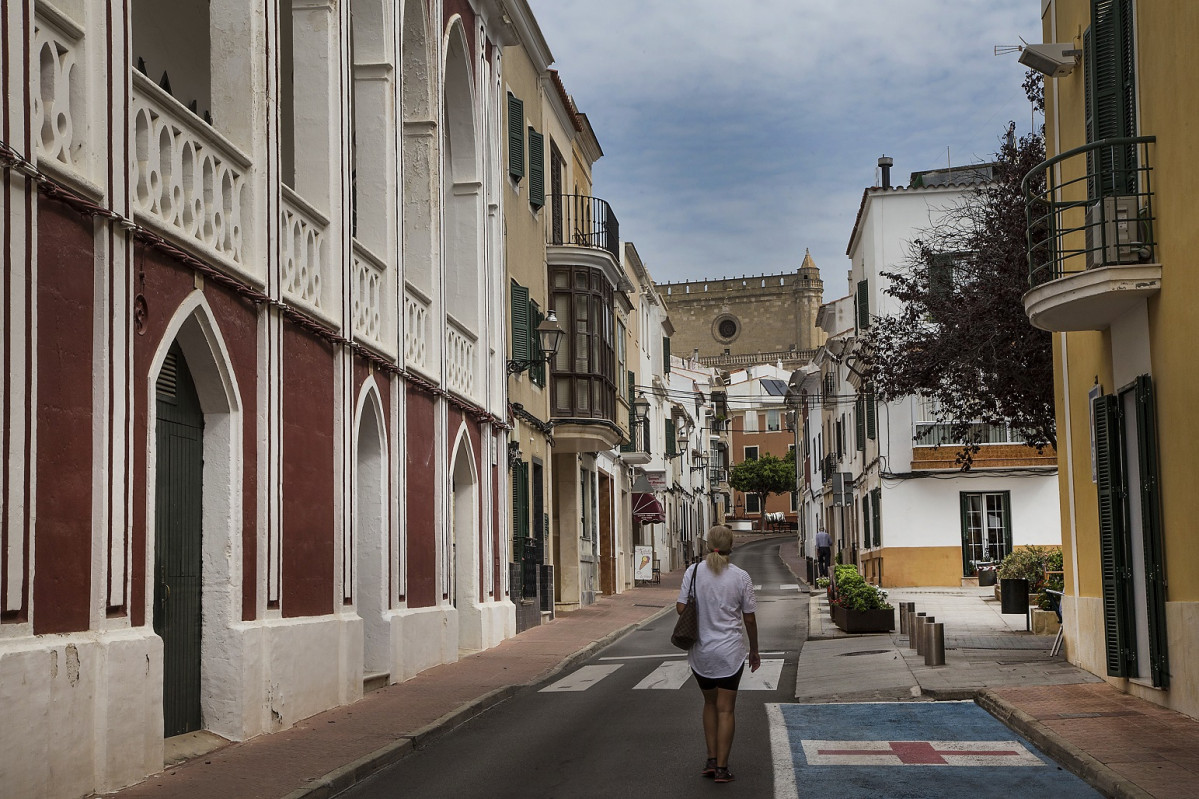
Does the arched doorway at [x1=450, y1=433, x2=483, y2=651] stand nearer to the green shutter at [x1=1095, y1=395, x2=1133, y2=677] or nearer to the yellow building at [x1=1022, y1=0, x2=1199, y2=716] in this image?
the yellow building at [x1=1022, y1=0, x2=1199, y2=716]

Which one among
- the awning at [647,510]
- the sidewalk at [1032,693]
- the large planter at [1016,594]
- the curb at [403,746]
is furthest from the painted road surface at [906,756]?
the awning at [647,510]

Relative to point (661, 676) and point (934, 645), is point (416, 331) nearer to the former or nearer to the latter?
point (661, 676)

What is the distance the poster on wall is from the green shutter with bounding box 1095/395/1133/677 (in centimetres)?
2996

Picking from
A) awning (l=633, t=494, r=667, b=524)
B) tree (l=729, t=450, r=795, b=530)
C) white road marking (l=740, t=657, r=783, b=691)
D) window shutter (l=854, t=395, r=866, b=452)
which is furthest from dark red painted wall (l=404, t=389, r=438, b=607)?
tree (l=729, t=450, r=795, b=530)

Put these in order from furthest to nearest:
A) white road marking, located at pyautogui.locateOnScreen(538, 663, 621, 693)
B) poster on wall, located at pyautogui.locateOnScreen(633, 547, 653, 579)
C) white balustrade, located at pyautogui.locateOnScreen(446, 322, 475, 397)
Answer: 1. poster on wall, located at pyautogui.locateOnScreen(633, 547, 653, 579)
2. white balustrade, located at pyautogui.locateOnScreen(446, 322, 475, 397)
3. white road marking, located at pyautogui.locateOnScreen(538, 663, 621, 693)

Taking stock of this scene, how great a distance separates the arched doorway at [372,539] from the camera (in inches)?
626

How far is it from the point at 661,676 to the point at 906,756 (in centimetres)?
678

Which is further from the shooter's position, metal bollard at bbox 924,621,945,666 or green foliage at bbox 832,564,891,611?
green foliage at bbox 832,564,891,611

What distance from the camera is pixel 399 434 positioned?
1680 cm

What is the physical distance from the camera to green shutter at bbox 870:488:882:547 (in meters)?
36.2

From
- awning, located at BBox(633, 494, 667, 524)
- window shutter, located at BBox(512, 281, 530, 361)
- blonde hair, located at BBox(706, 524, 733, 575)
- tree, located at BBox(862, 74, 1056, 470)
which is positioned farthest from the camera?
awning, located at BBox(633, 494, 667, 524)

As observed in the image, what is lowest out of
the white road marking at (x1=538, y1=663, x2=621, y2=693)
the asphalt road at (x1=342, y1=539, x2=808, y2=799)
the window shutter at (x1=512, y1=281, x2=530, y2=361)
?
the white road marking at (x1=538, y1=663, x2=621, y2=693)

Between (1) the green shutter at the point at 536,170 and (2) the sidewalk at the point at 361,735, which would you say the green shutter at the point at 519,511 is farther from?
(1) the green shutter at the point at 536,170

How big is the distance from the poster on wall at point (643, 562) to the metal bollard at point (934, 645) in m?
27.5
